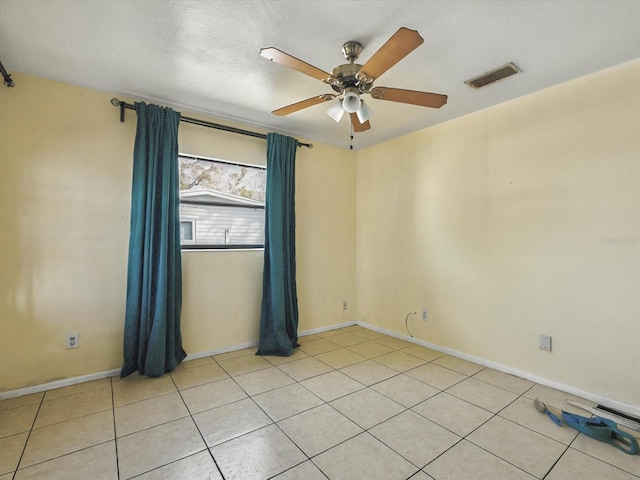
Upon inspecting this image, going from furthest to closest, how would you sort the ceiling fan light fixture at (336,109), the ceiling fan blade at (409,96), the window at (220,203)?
the window at (220,203) → the ceiling fan light fixture at (336,109) → the ceiling fan blade at (409,96)

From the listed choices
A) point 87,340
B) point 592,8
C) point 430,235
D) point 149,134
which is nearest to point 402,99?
point 592,8

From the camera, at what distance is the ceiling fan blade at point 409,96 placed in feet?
6.23

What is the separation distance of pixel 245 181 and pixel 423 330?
8.51 feet

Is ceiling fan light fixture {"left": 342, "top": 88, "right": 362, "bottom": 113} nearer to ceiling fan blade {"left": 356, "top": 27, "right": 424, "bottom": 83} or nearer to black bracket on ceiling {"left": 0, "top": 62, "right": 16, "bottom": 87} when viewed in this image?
ceiling fan blade {"left": 356, "top": 27, "right": 424, "bottom": 83}

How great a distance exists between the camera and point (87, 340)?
249 centimetres

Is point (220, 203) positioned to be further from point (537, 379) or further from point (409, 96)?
point (537, 379)

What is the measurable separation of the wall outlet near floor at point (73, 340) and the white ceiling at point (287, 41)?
2.04 metres

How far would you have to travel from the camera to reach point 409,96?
1947mm

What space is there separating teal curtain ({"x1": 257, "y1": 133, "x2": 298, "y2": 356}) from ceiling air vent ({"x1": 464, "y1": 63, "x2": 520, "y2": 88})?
6.10ft

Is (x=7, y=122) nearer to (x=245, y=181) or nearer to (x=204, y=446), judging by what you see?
(x=245, y=181)

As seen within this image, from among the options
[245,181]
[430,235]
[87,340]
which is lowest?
[87,340]

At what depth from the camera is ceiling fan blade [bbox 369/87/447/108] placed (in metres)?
1.90

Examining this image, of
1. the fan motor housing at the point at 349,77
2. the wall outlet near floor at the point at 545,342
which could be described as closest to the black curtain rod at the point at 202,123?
the fan motor housing at the point at 349,77

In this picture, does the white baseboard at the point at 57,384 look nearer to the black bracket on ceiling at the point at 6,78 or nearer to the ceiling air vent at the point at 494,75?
the black bracket on ceiling at the point at 6,78
